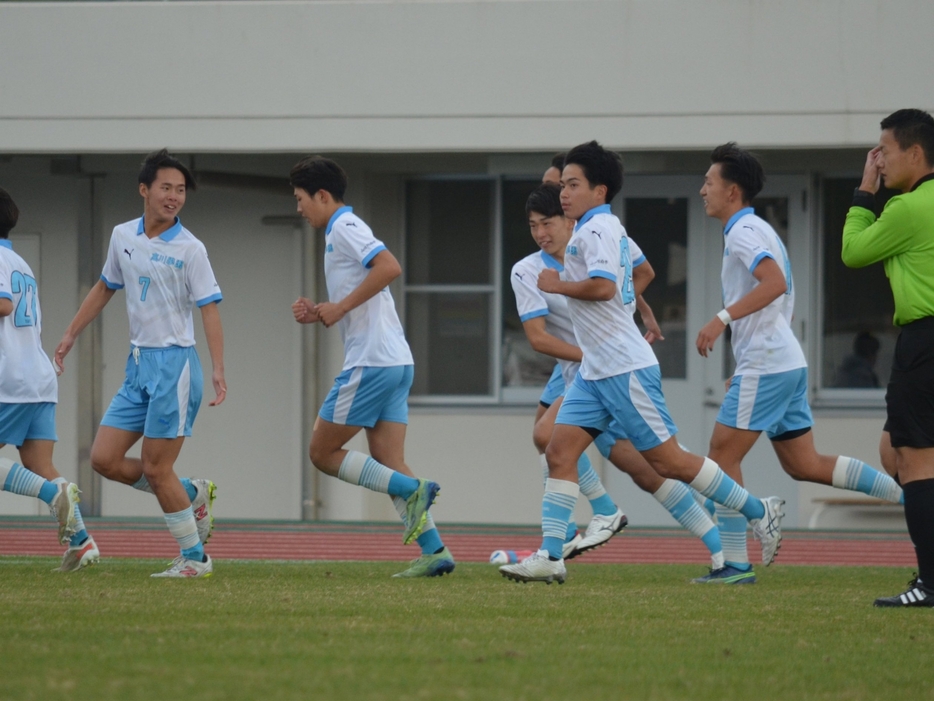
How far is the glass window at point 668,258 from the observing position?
13.0 metres

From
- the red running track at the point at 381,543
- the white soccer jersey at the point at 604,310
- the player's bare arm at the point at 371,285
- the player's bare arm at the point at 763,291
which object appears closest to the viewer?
the white soccer jersey at the point at 604,310

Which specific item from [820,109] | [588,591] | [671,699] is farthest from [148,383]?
[820,109]

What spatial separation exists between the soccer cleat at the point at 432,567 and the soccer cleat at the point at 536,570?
0.69 m

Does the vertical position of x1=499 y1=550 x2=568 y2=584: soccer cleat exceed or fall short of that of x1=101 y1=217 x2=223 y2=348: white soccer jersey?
it falls short

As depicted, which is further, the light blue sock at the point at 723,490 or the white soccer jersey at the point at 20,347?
the white soccer jersey at the point at 20,347

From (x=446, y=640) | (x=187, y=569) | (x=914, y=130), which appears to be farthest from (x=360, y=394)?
(x=914, y=130)

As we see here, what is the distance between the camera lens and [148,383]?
6.80 meters

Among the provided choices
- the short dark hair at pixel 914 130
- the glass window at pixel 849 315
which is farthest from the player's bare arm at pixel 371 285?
the glass window at pixel 849 315

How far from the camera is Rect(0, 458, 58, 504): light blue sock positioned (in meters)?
7.14

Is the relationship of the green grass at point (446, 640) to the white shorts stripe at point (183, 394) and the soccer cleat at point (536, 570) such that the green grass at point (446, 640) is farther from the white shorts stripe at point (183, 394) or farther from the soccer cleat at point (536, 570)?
the white shorts stripe at point (183, 394)

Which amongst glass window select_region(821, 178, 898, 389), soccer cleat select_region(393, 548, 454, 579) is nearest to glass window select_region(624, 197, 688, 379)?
glass window select_region(821, 178, 898, 389)

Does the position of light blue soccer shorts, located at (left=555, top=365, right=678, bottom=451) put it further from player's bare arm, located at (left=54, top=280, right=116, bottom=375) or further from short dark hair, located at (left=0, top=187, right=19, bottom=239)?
short dark hair, located at (left=0, top=187, right=19, bottom=239)

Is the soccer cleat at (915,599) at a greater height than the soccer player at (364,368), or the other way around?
the soccer player at (364,368)

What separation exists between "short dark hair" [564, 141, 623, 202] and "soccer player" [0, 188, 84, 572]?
291 centimetres
